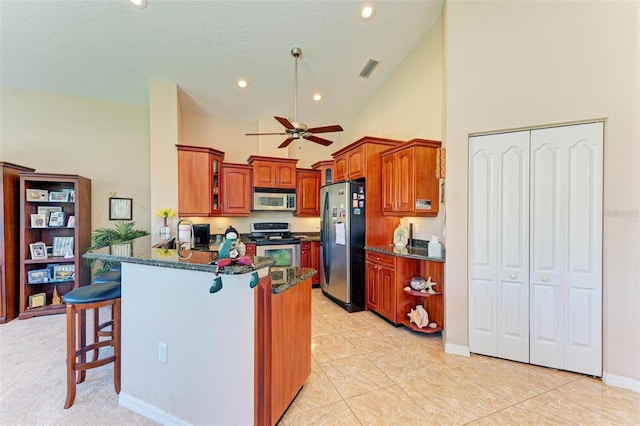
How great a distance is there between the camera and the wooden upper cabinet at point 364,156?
3.65m

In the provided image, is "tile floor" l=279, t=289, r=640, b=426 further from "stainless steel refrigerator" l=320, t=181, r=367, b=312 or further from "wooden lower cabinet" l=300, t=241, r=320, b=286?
"wooden lower cabinet" l=300, t=241, r=320, b=286

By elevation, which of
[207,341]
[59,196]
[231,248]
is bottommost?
[207,341]

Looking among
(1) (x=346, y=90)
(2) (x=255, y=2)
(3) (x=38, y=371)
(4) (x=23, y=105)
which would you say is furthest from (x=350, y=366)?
(4) (x=23, y=105)

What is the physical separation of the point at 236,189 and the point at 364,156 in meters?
2.54

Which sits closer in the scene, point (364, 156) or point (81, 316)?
point (81, 316)

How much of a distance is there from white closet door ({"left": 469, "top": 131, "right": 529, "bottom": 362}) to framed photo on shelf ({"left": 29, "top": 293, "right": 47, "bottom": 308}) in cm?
573

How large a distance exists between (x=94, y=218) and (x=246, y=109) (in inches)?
130

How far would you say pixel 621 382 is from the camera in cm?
207

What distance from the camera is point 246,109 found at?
4.92 meters

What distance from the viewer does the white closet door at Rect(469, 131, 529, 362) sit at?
2434mm

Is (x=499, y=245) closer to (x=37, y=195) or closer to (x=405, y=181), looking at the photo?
(x=405, y=181)

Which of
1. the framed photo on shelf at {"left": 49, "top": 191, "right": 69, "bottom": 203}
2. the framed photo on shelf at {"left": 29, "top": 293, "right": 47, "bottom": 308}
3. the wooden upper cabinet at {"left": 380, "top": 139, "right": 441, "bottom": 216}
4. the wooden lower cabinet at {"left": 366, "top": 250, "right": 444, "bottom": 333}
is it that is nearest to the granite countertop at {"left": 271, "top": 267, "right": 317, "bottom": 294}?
the wooden lower cabinet at {"left": 366, "top": 250, "right": 444, "bottom": 333}

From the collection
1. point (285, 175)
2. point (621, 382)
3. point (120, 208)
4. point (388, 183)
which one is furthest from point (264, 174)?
point (621, 382)

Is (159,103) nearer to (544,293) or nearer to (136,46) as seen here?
(136,46)
